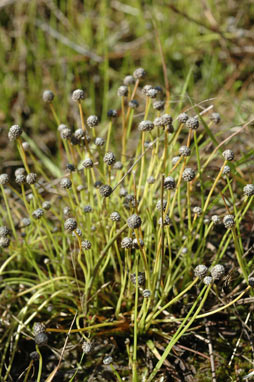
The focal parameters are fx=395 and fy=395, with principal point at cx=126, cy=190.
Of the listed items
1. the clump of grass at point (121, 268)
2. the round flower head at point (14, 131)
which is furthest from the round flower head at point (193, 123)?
the round flower head at point (14, 131)

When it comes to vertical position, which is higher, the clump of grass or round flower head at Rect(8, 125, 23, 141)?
round flower head at Rect(8, 125, 23, 141)

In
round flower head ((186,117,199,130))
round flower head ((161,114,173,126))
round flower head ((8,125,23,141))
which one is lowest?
round flower head ((186,117,199,130))

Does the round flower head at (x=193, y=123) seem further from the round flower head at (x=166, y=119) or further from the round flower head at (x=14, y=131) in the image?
the round flower head at (x=14, y=131)

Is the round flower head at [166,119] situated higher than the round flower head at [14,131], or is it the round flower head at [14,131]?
the round flower head at [14,131]

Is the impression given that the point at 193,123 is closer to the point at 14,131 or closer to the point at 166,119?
the point at 166,119

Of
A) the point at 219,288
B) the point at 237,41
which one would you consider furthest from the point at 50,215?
the point at 237,41

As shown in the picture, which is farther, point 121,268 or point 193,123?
point 121,268

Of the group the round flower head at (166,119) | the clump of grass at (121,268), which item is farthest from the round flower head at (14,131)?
the round flower head at (166,119)

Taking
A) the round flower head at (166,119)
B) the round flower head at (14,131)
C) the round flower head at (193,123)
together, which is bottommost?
the round flower head at (193,123)

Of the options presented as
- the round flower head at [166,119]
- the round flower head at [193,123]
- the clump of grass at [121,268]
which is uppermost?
the round flower head at [166,119]

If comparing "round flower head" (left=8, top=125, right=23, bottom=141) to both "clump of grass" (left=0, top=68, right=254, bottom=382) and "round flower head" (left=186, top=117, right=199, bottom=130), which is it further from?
"round flower head" (left=186, top=117, right=199, bottom=130)

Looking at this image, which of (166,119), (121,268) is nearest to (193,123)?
(166,119)

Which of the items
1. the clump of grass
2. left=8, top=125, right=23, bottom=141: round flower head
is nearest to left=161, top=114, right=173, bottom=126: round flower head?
the clump of grass

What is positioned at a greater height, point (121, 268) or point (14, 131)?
point (14, 131)
